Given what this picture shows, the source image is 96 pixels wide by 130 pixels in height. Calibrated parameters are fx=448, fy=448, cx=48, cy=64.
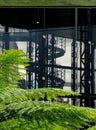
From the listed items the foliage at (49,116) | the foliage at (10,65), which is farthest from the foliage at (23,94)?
the foliage at (49,116)

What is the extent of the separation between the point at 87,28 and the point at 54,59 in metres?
0.92

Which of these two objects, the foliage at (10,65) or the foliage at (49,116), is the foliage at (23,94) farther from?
the foliage at (49,116)

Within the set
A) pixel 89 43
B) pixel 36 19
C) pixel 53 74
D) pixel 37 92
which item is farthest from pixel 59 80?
pixel 37 92

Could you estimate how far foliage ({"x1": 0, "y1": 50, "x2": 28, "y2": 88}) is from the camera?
1.52 m

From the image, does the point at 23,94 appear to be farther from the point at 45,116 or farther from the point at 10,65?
the point at 45,116

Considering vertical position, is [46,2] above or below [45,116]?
→ above

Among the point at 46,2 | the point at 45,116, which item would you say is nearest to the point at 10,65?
the point at 46,2

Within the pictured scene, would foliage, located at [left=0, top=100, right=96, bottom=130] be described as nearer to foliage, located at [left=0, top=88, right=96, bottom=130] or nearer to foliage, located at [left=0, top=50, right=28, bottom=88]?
foliage, located at [left=0, top=88, right=96, bottom=130]

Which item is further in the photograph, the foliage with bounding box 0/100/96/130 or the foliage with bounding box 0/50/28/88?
the foliage with bounding box 0/50/28/88

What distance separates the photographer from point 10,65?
5.25ft

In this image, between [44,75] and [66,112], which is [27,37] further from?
[66,112]

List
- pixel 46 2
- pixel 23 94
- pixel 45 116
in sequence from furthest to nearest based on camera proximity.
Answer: pixel 23 94 < pixel 46 2 < pixel 45 116

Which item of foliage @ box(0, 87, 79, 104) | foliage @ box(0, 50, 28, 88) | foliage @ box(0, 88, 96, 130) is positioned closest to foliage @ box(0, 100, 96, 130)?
foliage @ box(0, 88, 96, 130)

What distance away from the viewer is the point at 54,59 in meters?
8.69
